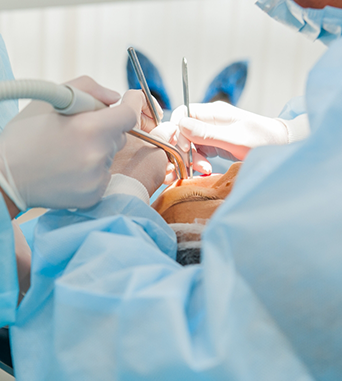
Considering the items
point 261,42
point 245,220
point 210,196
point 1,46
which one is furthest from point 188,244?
point 261,42

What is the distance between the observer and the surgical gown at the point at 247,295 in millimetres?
304

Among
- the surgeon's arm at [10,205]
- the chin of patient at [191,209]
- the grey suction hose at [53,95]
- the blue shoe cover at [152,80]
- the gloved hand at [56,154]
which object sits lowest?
the blue shoe cover at [152,80]

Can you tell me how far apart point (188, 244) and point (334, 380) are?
286 millimetres

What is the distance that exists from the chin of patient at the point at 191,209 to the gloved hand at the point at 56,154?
172 mm

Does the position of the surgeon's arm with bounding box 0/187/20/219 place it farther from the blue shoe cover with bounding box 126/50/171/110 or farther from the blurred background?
the blurred background

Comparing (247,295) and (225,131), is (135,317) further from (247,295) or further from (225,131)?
(225,131)

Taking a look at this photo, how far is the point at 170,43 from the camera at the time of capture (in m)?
2.49

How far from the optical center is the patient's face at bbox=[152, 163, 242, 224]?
2.08ft

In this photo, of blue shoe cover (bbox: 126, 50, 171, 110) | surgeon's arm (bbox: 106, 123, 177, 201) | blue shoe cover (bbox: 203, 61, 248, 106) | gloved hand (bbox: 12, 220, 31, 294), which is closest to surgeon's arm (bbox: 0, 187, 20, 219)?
gloved hand (bbox: 12, 220, 31, 294)

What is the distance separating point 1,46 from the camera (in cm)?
97

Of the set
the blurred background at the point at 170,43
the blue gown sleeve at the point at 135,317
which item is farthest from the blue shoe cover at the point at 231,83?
the blue gown sleeve at the point at 135,317

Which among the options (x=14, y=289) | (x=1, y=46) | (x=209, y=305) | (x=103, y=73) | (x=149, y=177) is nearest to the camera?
(x=209, y=305)

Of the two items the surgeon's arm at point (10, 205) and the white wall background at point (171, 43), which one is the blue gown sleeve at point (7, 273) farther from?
the white wall background at point (171, 43)

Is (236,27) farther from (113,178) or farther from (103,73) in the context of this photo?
(113,178)
